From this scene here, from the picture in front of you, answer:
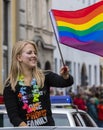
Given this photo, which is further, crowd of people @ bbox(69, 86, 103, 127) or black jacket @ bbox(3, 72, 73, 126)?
crowd of people @ bbox(69, 86, 103, 127)

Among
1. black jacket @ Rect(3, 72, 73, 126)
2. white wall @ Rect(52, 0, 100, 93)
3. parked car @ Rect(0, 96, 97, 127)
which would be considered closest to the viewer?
black jacket @ Rect(3, 72, 73, 126)

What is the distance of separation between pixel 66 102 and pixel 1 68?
16.9 meters

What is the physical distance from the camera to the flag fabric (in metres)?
8.84

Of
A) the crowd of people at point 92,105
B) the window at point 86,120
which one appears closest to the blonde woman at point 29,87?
the window at point 86,120

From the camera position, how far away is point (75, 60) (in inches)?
1695

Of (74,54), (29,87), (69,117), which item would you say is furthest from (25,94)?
(74,54)

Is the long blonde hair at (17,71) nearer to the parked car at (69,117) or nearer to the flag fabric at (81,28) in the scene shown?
the flag fabric at (81,28)

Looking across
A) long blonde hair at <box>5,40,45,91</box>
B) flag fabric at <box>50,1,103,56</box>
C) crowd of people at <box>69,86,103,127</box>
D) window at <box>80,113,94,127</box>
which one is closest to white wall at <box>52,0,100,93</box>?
crowd of people at <box>69,86,103,127</box>

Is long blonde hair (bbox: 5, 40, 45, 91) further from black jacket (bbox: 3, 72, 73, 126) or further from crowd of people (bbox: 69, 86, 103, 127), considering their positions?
crowd of people (bbox: 69, 86, 103, 127)

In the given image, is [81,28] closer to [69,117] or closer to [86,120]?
[69,117]

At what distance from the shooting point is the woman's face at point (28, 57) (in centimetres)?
726

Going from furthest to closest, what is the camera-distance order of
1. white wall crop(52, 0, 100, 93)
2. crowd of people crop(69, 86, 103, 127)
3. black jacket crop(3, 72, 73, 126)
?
white wall crop(52, 0, 100, 93), crowd of people crop(69, 86, 103, 127), black jacket crop(3, 72, 73, 126)

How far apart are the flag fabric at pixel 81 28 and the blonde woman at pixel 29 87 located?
1367 mm

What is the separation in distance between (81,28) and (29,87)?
235 cm
